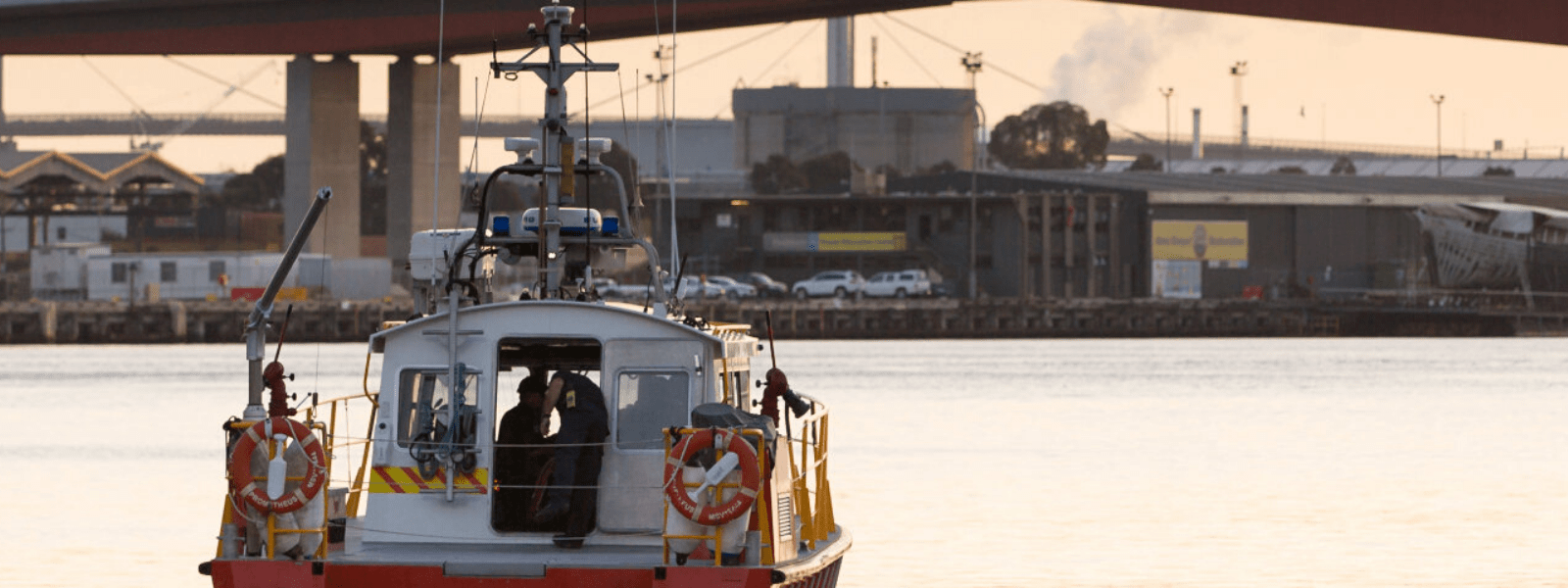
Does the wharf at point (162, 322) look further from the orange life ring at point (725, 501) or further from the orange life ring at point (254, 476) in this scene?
A: the orange life ring at point (725, 501)

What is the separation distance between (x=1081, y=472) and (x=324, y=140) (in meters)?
63.6

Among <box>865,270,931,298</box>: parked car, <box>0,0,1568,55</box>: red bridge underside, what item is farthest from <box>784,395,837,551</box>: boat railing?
<box>865,270,931,298</box>: parked car

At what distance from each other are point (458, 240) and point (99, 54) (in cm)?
7872

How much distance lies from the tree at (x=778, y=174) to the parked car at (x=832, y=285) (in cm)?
5715

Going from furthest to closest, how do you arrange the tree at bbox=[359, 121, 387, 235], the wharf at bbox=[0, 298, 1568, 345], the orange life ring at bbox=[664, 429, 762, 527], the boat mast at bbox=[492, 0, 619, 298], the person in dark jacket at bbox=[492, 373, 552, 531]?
the tree at bbox=[359, 121, 387, 235] < the wharf at bbox=[0, 298, 1568, 345] < the boat mast at bbox=[492, 0, 619, 298] < the person in dark jacket at bbox=[492, 373, 552, 531] < the orange life ring at bbox=[664, 429, 762, 527]

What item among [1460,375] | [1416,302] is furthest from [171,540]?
[1416,302]

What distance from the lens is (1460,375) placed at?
77.1 m

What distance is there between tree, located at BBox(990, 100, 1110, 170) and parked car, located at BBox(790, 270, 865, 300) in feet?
288

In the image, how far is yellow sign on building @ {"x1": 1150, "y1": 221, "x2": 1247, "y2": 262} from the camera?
117188 mm

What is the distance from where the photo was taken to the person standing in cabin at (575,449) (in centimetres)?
1672

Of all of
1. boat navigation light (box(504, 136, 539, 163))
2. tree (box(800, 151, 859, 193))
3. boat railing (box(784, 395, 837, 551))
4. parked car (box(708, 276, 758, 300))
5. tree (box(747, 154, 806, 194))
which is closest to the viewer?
boat navigation light (box(504, 136, 539, 163))

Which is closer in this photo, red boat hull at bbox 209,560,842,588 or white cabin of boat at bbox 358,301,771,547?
red boat hull at bbox 209,560,842,588

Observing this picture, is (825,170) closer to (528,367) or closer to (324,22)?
(324,22)

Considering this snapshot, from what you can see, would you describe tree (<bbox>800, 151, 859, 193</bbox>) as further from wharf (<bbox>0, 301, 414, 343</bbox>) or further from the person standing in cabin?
the person standing in cabin
